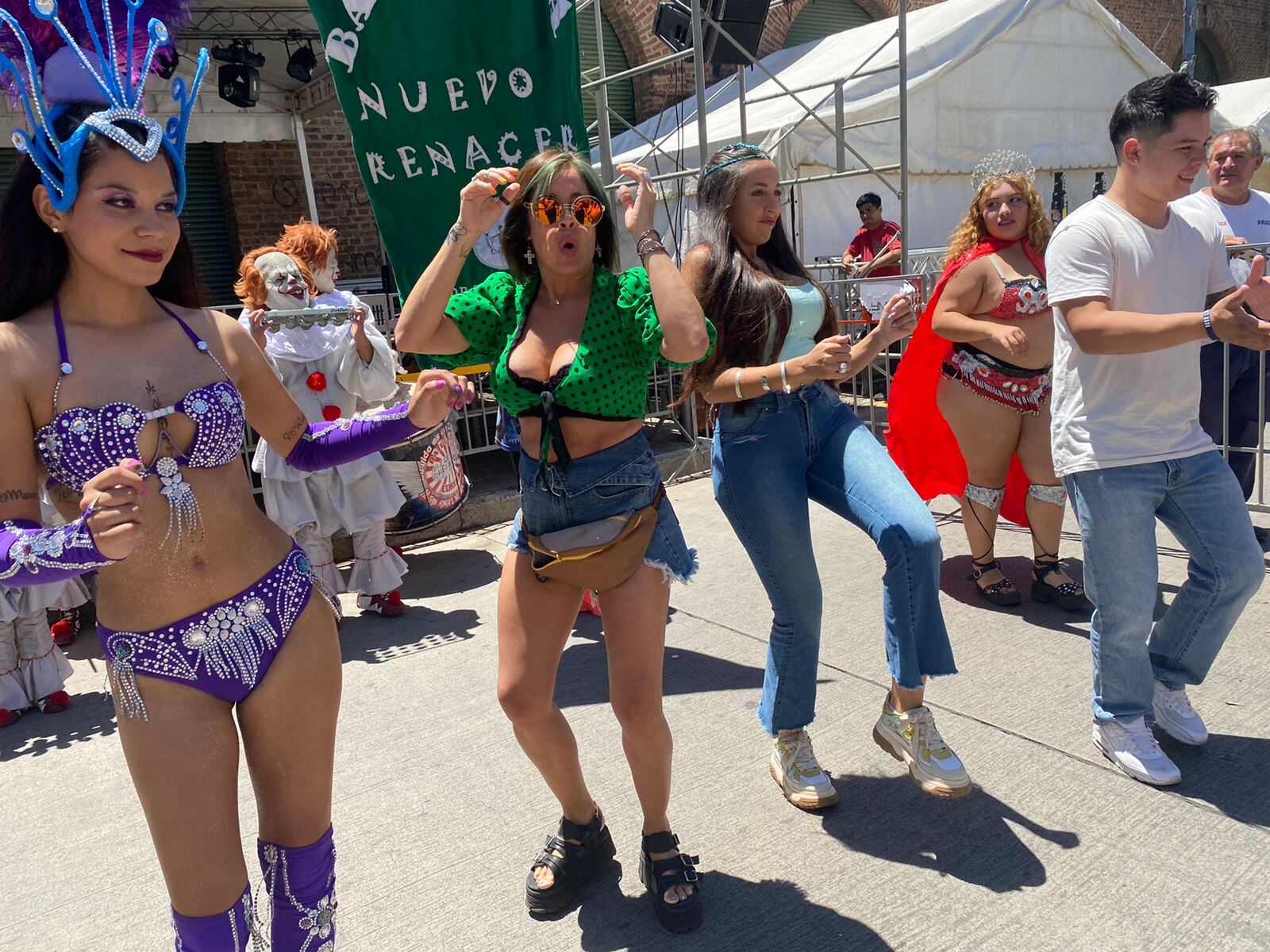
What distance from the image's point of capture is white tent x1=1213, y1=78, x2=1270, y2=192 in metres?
12.9

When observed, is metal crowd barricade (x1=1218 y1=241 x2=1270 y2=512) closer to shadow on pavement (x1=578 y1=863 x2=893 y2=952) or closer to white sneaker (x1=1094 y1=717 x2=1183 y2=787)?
white sneaker (x1=1094 y1=717 x2=1183 y2=787)

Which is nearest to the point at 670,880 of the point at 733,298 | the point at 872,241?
the point at 733,298

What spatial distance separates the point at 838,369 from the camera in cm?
272

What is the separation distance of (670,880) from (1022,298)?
120 inches

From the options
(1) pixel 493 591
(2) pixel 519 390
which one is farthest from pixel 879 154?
(2) pixel 519 390

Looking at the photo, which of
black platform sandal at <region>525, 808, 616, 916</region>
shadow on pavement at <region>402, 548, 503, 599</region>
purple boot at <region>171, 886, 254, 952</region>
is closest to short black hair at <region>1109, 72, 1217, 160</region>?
black platform sandal at <region>525, 808, 616, 916</region>

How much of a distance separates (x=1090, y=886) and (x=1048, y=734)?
850 mm

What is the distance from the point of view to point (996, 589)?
461cm

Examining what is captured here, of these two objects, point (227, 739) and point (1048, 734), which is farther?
point (1048, 734)

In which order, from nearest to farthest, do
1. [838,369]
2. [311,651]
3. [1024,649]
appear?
[311,651], [838,369], [1024,649]

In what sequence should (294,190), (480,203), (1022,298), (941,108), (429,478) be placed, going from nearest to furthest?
Answer: (480,203), (1022,298), (429,478), (941,108), (294,190)

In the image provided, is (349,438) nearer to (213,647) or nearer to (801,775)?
(213,647)

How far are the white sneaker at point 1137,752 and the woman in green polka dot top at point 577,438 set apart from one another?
4.73 ft

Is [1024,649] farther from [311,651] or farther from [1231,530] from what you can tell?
[311,651]
